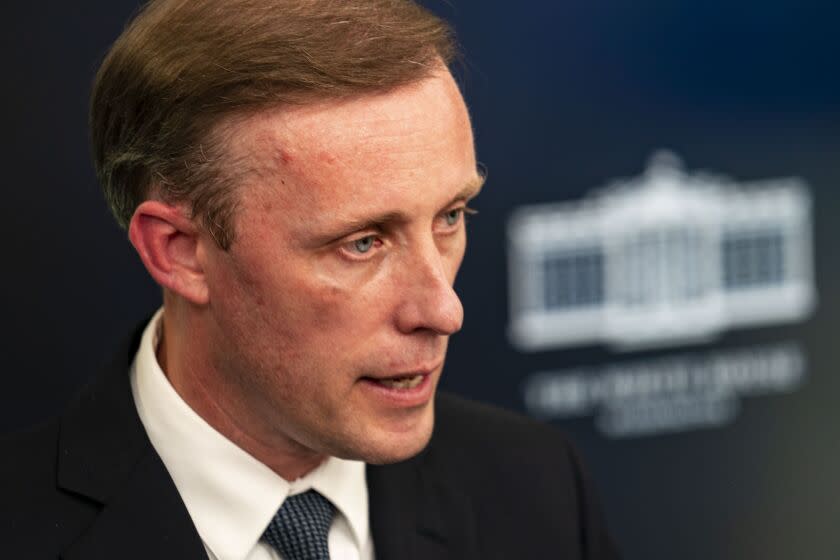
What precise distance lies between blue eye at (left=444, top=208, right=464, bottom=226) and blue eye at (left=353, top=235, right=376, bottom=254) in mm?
119

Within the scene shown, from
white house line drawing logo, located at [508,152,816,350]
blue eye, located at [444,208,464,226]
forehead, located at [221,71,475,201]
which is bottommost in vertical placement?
white house line drawing logo, located at [508,152,816,350]

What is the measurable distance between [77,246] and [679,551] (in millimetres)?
1615

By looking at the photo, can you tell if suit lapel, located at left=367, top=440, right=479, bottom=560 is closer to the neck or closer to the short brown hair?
the neck

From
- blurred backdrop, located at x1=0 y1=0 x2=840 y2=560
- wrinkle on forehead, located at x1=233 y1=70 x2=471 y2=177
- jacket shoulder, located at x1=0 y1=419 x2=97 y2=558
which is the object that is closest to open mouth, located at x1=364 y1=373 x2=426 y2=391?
wrinkle on forehead, located at x1=233 y1=70 x2=471 y2=177

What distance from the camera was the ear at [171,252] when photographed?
5.18ft

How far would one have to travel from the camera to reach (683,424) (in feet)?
10.2

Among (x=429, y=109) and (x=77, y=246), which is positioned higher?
(x=429, y=109)

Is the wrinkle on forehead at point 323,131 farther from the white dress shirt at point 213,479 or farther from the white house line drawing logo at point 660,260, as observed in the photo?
the white house line drawing logo at point 660,260

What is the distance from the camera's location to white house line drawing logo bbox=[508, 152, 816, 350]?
291 centimetres

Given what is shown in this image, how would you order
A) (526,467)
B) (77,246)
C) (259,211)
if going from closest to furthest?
(259,211), (526,467), (77,246)

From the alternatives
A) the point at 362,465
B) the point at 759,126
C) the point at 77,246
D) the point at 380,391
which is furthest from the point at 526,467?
the point at 759,126

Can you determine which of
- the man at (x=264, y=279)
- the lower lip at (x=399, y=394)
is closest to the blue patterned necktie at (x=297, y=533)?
the man at (x=264, y=279)

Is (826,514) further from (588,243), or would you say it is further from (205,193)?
(205,193)

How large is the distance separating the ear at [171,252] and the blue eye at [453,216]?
0.98 ft
